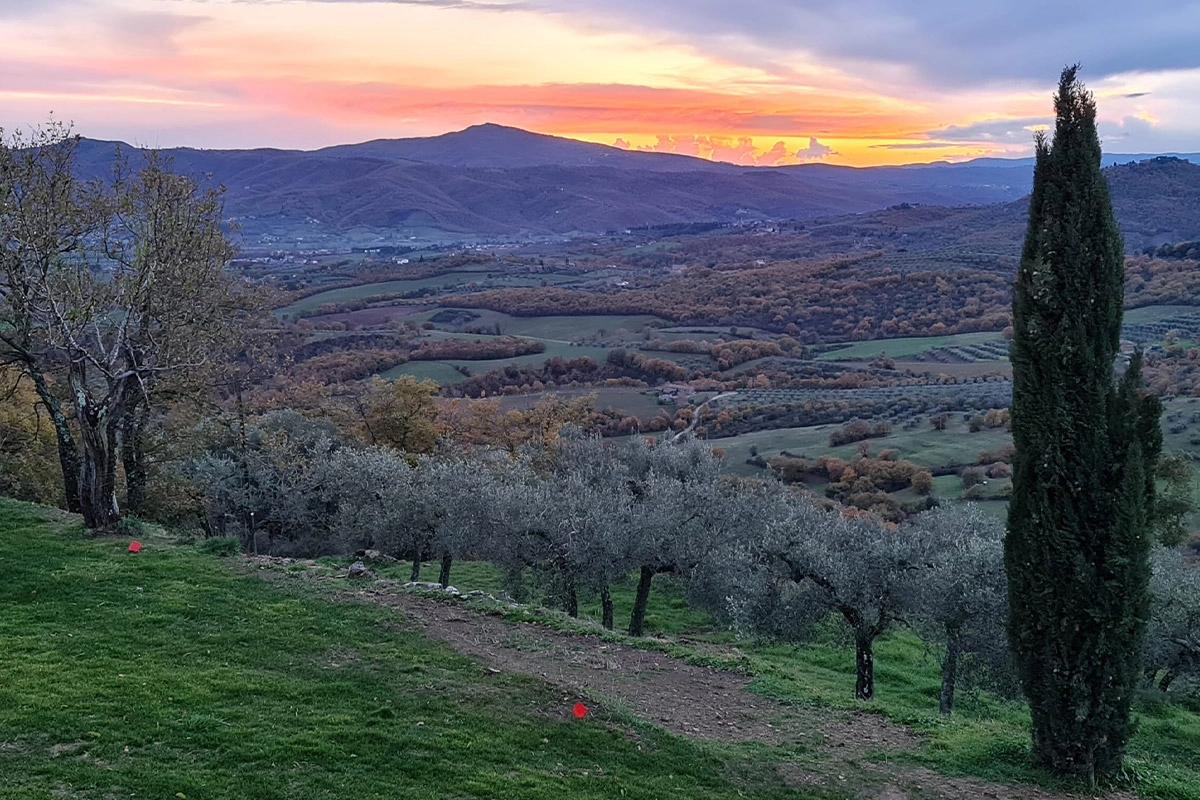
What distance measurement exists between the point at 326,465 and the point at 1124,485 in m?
24.8

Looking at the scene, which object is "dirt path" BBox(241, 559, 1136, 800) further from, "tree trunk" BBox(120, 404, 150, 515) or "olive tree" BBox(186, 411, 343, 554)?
"olive tree" BBox(186, 411, 343, 554)

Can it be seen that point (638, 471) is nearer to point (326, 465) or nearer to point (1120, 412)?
point (326, 465)

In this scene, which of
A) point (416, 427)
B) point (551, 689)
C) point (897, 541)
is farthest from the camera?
point (416, 427)

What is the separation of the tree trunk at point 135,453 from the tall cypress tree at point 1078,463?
2090 centimetres

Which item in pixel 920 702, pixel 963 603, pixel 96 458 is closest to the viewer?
pixel 963 603

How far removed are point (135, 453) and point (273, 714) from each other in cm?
1646

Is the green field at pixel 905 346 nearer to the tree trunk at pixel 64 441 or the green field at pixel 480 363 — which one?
the green field at pixel 480 363

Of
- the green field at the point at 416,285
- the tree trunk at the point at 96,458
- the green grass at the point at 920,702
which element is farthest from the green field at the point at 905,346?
the tree trunk at the point at 96,458

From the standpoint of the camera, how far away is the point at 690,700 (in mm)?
13469

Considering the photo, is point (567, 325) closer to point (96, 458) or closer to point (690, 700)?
point (96, 458)

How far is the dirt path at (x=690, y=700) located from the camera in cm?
1095

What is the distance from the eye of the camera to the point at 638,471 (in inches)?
1281

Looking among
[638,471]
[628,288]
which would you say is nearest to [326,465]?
[638,471]

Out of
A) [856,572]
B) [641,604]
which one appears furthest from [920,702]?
[641,604]
